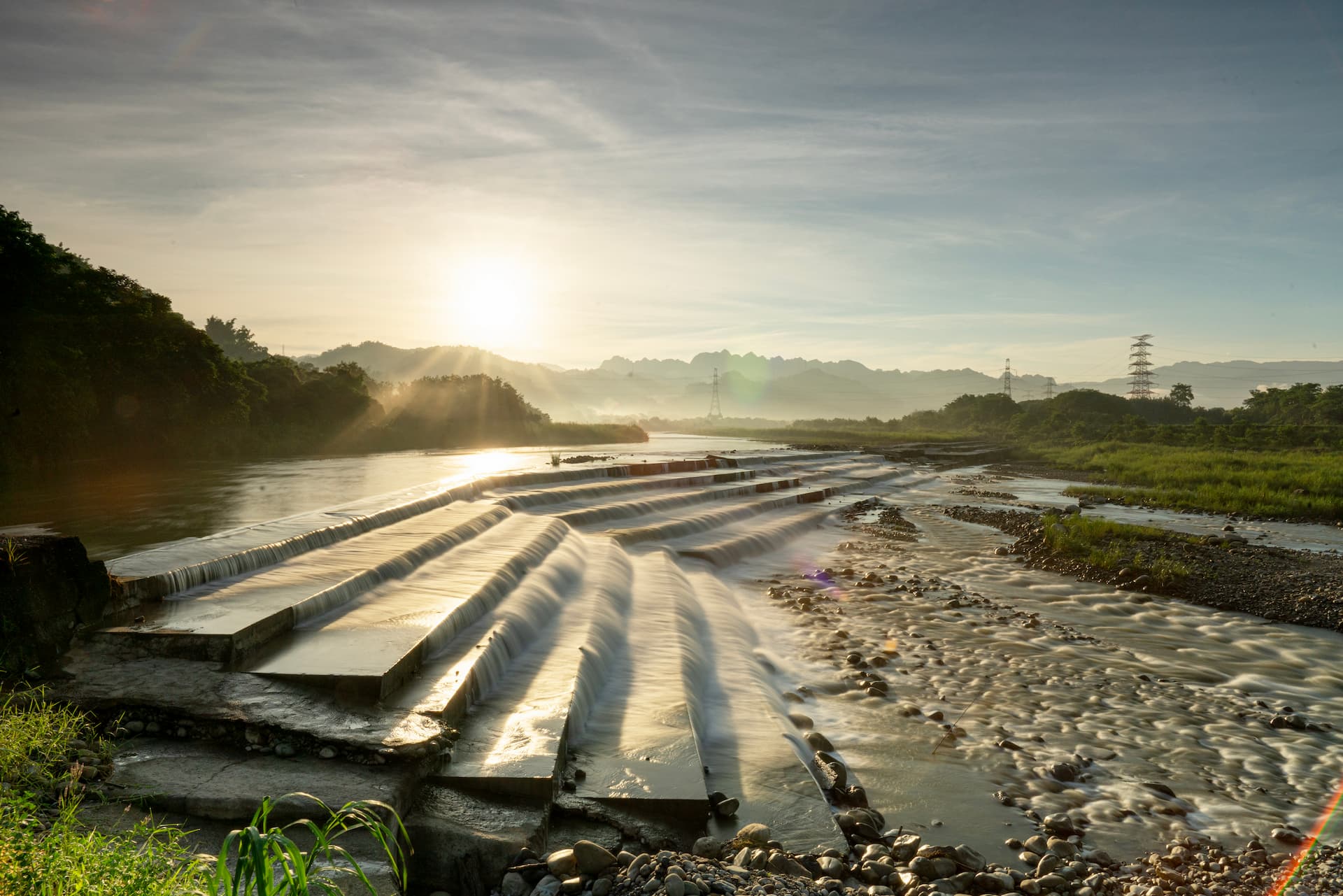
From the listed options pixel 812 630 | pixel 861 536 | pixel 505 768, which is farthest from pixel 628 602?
pixel 861 536

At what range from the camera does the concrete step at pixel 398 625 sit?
605 centimetres

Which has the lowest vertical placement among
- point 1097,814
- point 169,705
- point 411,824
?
point 1097,814

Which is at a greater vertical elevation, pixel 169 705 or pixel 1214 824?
pixel 169 705

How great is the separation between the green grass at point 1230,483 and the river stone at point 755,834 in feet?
87.4

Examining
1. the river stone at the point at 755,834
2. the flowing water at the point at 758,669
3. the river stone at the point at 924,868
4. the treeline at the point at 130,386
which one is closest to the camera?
the river stone at the point at 924,868

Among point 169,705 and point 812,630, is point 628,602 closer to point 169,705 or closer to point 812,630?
point 812,630

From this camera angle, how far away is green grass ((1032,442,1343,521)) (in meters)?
24.2

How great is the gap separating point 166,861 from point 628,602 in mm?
8070

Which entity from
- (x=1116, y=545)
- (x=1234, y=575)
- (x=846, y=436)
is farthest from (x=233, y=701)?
(x=846, y=436)

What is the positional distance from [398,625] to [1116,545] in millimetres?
16262

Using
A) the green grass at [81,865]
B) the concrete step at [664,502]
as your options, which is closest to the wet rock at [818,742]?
the green grass at [81,865]

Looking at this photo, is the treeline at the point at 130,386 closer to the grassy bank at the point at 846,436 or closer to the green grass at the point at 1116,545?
the green grass at the point at 1116,545

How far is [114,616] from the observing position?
7.17 metres

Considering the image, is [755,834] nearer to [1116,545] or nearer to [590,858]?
[590,858]
